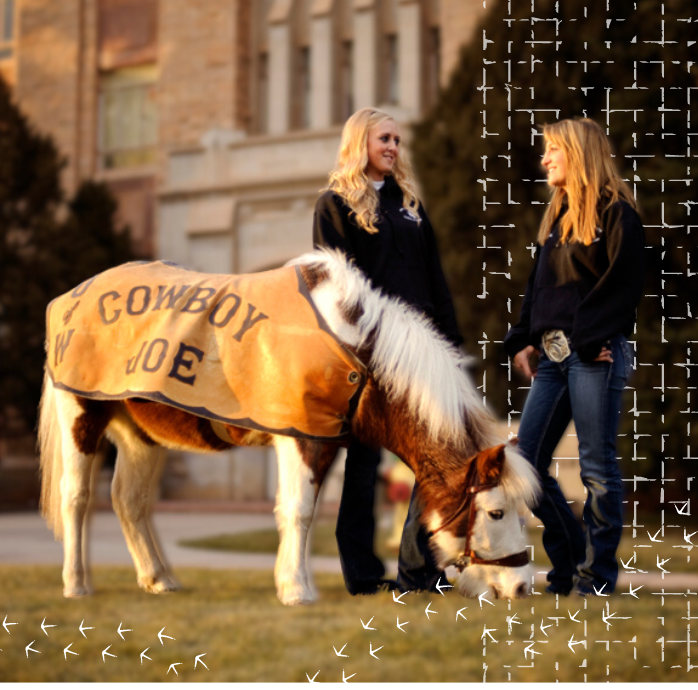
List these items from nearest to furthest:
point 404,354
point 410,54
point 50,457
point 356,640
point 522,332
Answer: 1. point 356,640
2. point 404,354
3. point 522,332
4. point 50,457
5. point 410,54

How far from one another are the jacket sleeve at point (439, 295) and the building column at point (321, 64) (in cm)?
1259

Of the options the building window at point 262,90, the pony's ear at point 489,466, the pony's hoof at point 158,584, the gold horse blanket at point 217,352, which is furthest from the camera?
the building window at point 262,90

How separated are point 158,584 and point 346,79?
1387cm

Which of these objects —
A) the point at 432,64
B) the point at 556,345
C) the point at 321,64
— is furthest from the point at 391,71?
the point at 556,345

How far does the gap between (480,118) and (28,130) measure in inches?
319

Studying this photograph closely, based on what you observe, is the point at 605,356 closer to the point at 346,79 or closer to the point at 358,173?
the point at 358,173

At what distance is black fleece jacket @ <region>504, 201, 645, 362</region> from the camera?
3.63 meters

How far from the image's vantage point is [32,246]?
15672mm

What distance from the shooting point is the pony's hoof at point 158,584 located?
3994mm

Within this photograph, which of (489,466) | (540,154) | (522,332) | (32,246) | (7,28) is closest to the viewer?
(489,466)

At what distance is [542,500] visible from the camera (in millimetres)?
3846

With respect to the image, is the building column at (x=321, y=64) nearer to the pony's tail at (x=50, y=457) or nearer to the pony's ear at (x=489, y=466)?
the pony's tail at (x=50, y=457)

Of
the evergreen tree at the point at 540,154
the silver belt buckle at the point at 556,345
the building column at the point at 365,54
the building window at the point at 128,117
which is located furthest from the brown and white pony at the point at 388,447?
the building window at the point at 128,117

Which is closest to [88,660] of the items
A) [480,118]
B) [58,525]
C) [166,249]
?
[58,525]
